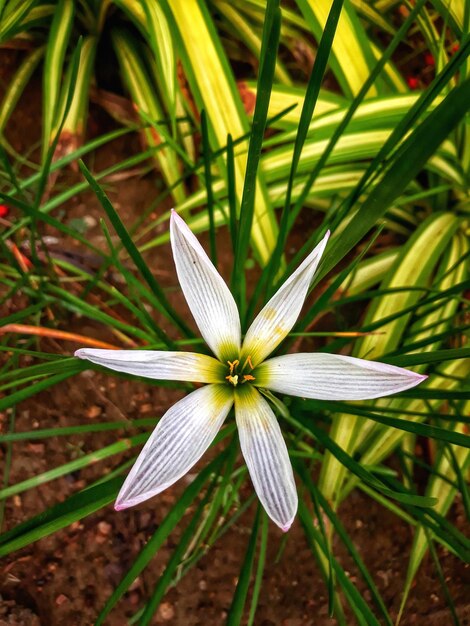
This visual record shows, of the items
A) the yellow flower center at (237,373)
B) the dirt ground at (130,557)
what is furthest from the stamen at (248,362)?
the dirt ground at (130,557)

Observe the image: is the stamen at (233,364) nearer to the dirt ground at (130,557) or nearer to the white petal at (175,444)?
the white petal at (175,444)

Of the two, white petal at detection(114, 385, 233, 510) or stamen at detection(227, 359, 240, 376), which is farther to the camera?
stamen at detection(227, 359, 240, 376)

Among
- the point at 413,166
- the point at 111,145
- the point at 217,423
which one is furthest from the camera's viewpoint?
the point at 111,145

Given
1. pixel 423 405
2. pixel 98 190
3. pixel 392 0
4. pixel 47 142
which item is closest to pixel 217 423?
pixel 98 190

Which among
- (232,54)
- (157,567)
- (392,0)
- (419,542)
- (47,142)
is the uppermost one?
(392,0)

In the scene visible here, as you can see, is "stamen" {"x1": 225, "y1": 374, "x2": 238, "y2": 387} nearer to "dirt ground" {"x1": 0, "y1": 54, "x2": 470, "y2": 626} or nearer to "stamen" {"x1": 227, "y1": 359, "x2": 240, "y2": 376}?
"stamen" {"x1": 227, "y1": 359, "x2": 240, "y2": 376}

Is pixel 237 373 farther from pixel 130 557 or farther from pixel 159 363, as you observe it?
pixel 130 557

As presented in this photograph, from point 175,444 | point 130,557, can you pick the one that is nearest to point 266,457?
point 175,444

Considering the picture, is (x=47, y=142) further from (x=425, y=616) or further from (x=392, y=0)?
(x=425, y=616)

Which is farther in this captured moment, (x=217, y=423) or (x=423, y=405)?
(x=423, y=405)

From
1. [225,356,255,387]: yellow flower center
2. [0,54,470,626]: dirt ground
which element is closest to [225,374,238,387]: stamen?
[225,356,255,387]: yellow flower center
